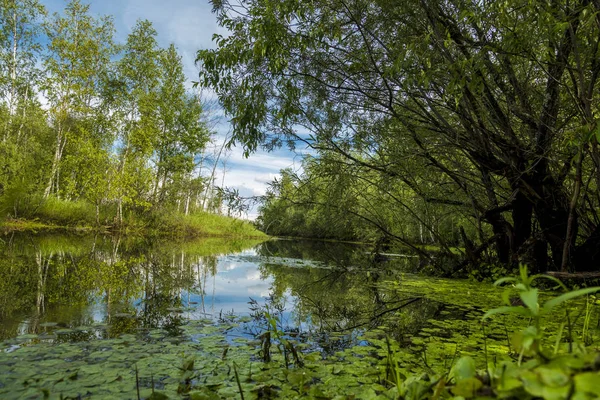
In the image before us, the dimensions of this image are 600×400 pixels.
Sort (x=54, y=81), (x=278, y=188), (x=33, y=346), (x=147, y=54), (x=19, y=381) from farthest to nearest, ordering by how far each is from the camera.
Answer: (x=147, y=54) → (x=54, y=81) → (x=278, y=188) → (x=33, y=346) → (x=19, y=381)

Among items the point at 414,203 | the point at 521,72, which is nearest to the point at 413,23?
the point at 521,72

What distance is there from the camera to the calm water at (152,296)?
3.36 metres

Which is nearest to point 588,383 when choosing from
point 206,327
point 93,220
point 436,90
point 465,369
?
point 465,369

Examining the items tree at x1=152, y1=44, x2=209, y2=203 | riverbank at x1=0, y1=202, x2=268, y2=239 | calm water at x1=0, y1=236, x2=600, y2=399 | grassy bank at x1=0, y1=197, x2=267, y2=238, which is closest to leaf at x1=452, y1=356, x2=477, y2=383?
calm water at x1=0, y1=236, x2=600, y2=399

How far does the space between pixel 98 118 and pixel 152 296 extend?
16002mm

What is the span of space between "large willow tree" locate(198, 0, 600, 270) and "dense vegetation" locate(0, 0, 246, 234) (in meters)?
11.3

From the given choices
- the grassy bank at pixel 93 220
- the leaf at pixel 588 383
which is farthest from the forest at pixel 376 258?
the grassy bank at pixel 93 220

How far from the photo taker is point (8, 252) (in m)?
7.38

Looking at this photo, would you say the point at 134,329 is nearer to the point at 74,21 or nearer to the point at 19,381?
the point at 19,381

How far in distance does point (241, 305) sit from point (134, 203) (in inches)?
Result: 619

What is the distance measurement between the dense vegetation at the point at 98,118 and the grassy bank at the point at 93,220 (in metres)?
0.06

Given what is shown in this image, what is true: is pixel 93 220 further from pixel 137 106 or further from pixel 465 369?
pixel 465 369

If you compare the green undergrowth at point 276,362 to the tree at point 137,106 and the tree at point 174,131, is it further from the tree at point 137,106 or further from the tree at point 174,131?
the tree at point 174,131

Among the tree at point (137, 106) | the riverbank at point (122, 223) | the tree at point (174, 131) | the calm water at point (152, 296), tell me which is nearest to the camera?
the calm water at point (152, 296)
